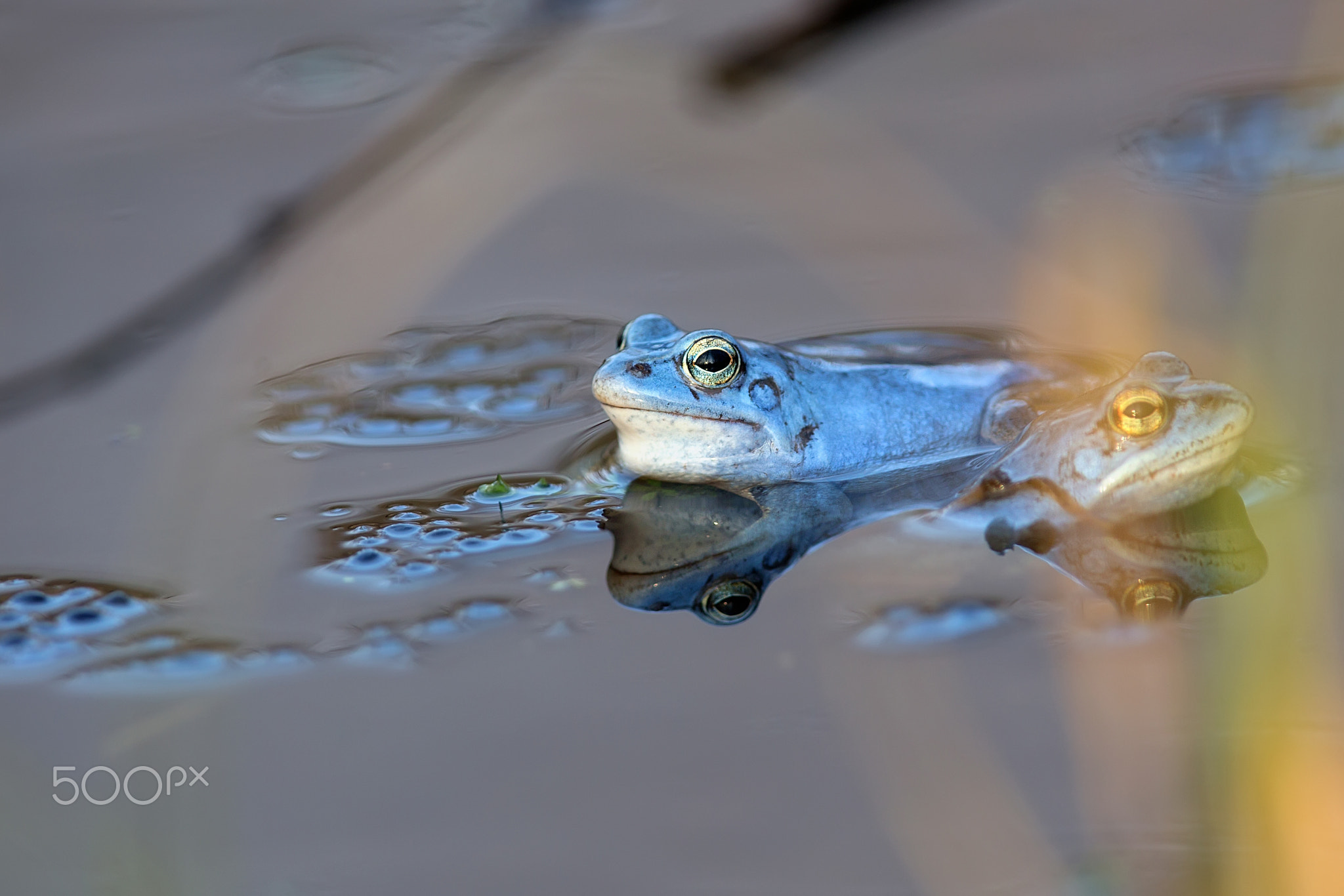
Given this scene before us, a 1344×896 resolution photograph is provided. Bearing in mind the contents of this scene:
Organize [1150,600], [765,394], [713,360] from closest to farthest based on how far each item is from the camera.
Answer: [1150,600]
[713,360]
[765,394]

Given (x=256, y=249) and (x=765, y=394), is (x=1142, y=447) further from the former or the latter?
(x=256, y=249)

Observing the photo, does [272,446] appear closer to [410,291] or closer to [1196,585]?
[410,291]

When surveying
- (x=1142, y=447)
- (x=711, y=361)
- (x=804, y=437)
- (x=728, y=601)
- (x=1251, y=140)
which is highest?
(x=1251, y=140)

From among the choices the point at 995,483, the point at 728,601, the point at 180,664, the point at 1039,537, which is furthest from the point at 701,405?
the point at 180,664

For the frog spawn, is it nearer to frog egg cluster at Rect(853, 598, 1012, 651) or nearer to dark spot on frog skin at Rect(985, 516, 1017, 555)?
frog egg cluster at Rect(853, 598, 1012, 651)

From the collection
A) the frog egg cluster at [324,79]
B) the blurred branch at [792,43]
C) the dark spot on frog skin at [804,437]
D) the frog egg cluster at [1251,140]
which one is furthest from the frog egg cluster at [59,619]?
the frog egg cluster at [1251,140]

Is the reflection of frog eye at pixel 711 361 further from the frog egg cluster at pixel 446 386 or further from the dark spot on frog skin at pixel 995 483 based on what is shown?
the dark spot on frog skin at pixel 995 483
